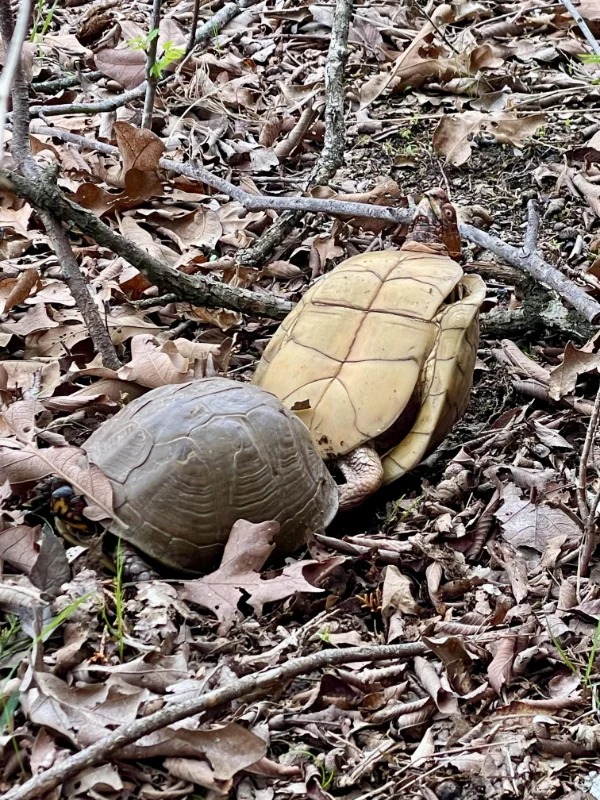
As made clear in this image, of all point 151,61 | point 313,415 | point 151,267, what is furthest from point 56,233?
point 151,61

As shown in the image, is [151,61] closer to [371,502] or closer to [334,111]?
[334,111]

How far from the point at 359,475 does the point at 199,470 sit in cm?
86

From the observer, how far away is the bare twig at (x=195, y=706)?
195 centimetres

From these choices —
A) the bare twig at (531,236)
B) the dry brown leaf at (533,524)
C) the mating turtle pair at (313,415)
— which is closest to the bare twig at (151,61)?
the mating turtle pair at (313,415)

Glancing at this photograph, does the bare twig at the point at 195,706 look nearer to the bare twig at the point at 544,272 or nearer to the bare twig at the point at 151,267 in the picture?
the bare twig at the point at 544,272

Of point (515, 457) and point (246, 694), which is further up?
point (246, 694)

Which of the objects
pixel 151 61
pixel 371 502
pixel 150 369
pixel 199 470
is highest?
pixel 151 61

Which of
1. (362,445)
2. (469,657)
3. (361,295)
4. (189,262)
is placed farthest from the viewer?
(189,262)

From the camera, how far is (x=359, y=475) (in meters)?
3.57

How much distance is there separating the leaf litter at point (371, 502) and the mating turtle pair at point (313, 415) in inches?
5.6

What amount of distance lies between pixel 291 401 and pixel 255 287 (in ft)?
4.15

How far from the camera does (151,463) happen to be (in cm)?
297

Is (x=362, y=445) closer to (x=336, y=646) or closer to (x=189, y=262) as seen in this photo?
(x=336, y=646)

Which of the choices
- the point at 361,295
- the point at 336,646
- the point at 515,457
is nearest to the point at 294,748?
the point at 336,646
